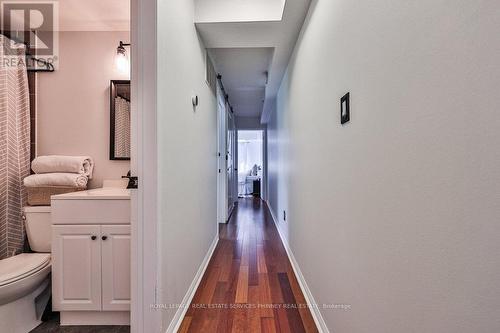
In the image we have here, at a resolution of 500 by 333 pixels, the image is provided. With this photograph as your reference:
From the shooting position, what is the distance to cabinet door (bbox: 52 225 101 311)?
156 centimetres

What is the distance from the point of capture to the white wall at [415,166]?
47 centimetres

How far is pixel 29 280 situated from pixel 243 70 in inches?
120

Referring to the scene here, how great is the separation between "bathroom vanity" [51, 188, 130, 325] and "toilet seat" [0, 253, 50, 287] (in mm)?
116

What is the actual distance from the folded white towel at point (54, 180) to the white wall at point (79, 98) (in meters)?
0.26

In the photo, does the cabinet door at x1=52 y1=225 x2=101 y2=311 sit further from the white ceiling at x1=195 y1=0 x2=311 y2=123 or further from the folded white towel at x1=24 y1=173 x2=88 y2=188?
the white ceiling at x1=195 y1=0 x2=311 y2=123

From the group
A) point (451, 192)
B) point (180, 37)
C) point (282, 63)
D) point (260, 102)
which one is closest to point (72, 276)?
point (180, 37)

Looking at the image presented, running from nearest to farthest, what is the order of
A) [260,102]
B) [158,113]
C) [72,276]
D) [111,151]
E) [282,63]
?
[158,113] < [72,276] < [111,151] < [282,63] < [260,102]

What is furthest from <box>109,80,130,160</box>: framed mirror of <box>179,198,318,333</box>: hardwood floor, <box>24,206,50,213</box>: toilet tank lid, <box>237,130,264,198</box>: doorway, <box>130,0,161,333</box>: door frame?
<box>237,130,264,198</box>: doorway

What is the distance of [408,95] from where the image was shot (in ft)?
2.23

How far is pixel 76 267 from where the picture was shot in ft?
5.14

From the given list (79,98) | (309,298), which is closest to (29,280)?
(79,98)

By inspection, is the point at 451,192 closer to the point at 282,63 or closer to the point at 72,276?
the point at 72,276

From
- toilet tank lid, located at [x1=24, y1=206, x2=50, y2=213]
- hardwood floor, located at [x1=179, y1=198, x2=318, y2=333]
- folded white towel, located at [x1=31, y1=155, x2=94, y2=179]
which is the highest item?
folded white towel, located at [x1=31, y1=155, x2=94, y2=179]

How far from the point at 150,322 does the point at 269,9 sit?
2332 millimetres
